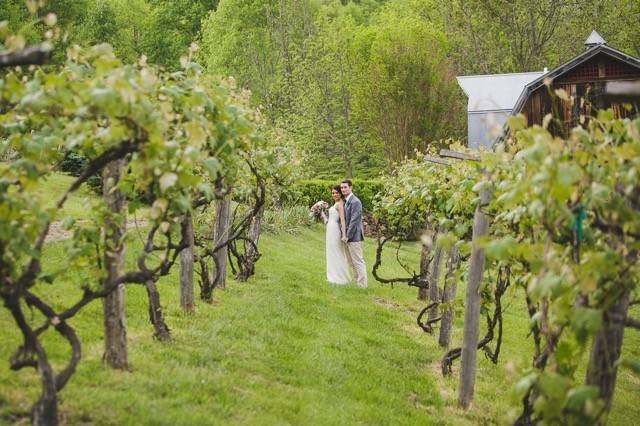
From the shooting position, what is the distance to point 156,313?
292 inches

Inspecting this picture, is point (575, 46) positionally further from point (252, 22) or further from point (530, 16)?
point (252, 22)

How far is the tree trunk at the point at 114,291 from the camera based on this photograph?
231 inches

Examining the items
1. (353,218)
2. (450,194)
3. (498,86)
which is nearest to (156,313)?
(450,194)

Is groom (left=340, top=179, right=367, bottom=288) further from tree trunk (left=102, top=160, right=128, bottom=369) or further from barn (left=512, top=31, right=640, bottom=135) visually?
barn (left=512, top=31, right=640, bottom=135)

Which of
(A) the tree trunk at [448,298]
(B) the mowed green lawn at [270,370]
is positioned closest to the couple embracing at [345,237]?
(B) the mowed green lawn at [270,370]

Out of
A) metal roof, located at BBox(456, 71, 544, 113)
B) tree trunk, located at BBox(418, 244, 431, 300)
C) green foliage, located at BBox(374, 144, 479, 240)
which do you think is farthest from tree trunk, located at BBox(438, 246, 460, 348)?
metal roof, located at BBox(456, 71, 544, 113)

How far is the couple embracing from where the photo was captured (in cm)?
1406

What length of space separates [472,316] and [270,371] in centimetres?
223

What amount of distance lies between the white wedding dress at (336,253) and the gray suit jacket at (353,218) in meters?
0.37

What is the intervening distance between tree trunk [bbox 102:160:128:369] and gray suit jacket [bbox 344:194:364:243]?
26.3 ft

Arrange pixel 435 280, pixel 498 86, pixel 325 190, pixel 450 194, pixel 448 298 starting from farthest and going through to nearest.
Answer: pixel 325 190 < pixel 498 86 < pixel 435 280 < pixel 448 298 < pixel 450 194

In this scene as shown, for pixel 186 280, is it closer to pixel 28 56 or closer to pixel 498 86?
pixel 28 56

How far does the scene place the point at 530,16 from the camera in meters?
38.2

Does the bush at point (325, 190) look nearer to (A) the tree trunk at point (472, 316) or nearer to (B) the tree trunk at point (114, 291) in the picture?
(A) the tree trunk at point (472, 316)
